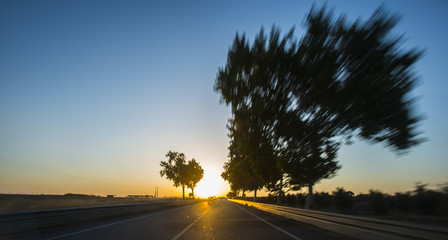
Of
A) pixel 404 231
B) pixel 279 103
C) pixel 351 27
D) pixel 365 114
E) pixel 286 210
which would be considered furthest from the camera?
pixel 286 210

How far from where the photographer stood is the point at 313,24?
10.9 metres

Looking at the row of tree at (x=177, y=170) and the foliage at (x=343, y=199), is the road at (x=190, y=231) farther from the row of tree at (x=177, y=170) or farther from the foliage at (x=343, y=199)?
the row of tree at (x=177, y=170)

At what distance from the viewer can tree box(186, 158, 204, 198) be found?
263 ft

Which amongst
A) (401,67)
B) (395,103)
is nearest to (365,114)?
(395,103)

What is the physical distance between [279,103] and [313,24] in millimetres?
4316

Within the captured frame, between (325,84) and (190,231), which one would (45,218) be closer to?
(190,231)

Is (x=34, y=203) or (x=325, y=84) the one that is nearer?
(x=325, y=84)

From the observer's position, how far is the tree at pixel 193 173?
Answer: 80.2 meters

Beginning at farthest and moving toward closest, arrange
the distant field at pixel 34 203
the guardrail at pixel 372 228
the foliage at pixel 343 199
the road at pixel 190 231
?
1. the foliage at pixel 343 199
2. the distant field at pixel 34 203
3. the road at pixel 190 231
4. the guardrail at pixel 372 228

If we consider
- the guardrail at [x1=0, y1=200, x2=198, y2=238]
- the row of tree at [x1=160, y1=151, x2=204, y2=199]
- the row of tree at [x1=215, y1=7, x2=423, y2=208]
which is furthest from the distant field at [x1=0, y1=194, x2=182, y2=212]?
the row of tree at [x1=160, y1=151, x2=204, y2=199]

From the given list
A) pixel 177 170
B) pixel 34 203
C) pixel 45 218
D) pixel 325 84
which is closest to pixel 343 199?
pixel 325 84

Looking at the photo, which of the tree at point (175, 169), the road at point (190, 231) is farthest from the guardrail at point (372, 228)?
the tree at point (175, 169)

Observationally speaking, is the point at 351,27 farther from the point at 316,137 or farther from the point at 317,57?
the point at 316,137

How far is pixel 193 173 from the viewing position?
83.4m
